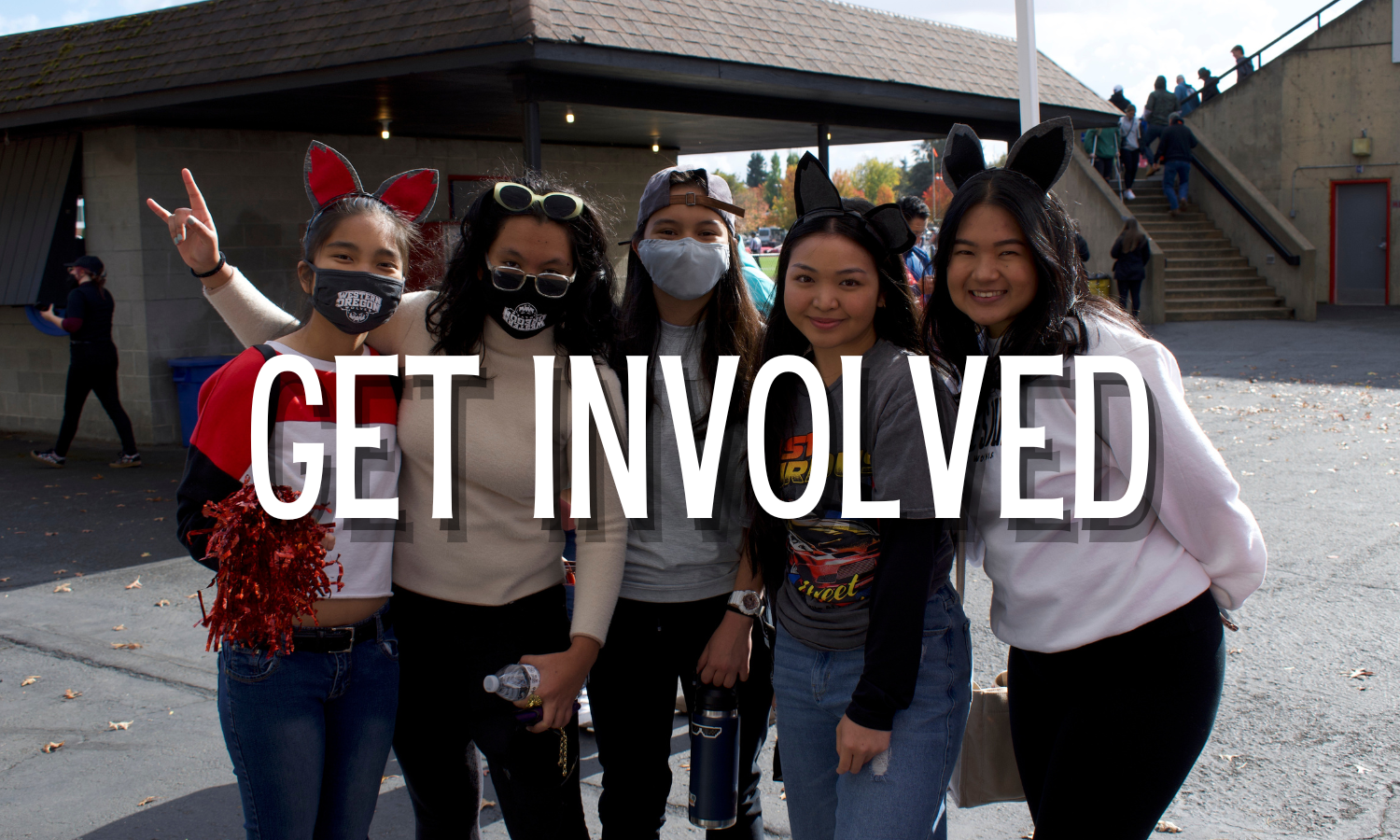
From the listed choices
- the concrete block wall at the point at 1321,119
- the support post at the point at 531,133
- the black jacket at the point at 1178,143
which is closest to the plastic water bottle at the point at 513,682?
the support post at the point at 531,133

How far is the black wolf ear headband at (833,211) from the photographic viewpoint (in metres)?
2.37

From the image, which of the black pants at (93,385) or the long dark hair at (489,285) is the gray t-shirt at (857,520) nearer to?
the long dark hair at (489,285)

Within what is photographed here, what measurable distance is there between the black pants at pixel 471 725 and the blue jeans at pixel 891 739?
535 mm

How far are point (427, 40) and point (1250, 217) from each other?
18.0 metres

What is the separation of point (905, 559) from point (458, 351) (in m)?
1.14

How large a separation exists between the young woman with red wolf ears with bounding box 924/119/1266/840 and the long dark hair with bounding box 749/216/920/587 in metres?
0.14

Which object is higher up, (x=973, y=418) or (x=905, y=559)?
(x=973, y=418)

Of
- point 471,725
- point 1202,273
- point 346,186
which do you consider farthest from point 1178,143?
point 471,725

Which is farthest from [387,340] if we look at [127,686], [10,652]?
[10,652]

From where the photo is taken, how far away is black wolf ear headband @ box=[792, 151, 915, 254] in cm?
237

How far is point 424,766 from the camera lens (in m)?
2.57

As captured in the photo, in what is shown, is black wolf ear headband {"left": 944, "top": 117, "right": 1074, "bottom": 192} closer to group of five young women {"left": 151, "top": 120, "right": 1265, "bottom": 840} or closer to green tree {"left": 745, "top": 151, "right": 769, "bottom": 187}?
group of five young women {"left": 151, "top": 120, "right": 1265, "bottom": 840}

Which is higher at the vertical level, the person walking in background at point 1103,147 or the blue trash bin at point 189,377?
the person walking in background at point 1103,147

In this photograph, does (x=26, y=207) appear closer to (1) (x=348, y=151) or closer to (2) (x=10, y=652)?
(1) (x=348, y=151)
